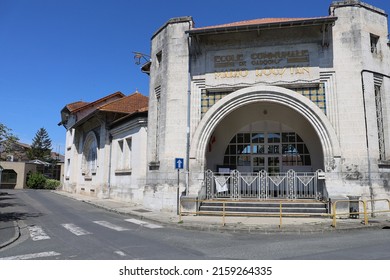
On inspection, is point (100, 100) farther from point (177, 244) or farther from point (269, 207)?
point (177, 244)

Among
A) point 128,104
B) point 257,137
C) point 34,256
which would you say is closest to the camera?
point 34,256

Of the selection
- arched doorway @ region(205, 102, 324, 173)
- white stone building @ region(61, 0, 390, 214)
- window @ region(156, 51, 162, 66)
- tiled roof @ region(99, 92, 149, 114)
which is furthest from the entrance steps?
tiled roof @ region(99, 92, 149, 114)

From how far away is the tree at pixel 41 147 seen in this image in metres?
65.8

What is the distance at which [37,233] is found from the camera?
929 centimetres

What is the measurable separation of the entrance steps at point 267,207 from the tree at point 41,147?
6126cm

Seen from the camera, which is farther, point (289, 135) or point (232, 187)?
point (289, 135)

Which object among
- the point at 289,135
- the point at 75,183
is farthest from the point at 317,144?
the point at 75,183

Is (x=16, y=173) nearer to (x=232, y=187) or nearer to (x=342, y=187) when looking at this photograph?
(x=232, y=187)

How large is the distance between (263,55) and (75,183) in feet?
73.6

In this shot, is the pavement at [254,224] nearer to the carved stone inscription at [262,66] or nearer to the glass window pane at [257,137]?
the carved stone inscription at [262,66]

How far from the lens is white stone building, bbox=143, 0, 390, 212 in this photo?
13148 mm

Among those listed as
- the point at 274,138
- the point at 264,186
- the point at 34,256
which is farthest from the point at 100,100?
the point at 34,256

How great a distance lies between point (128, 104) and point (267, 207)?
14.3 m

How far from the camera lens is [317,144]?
16.5 metres
